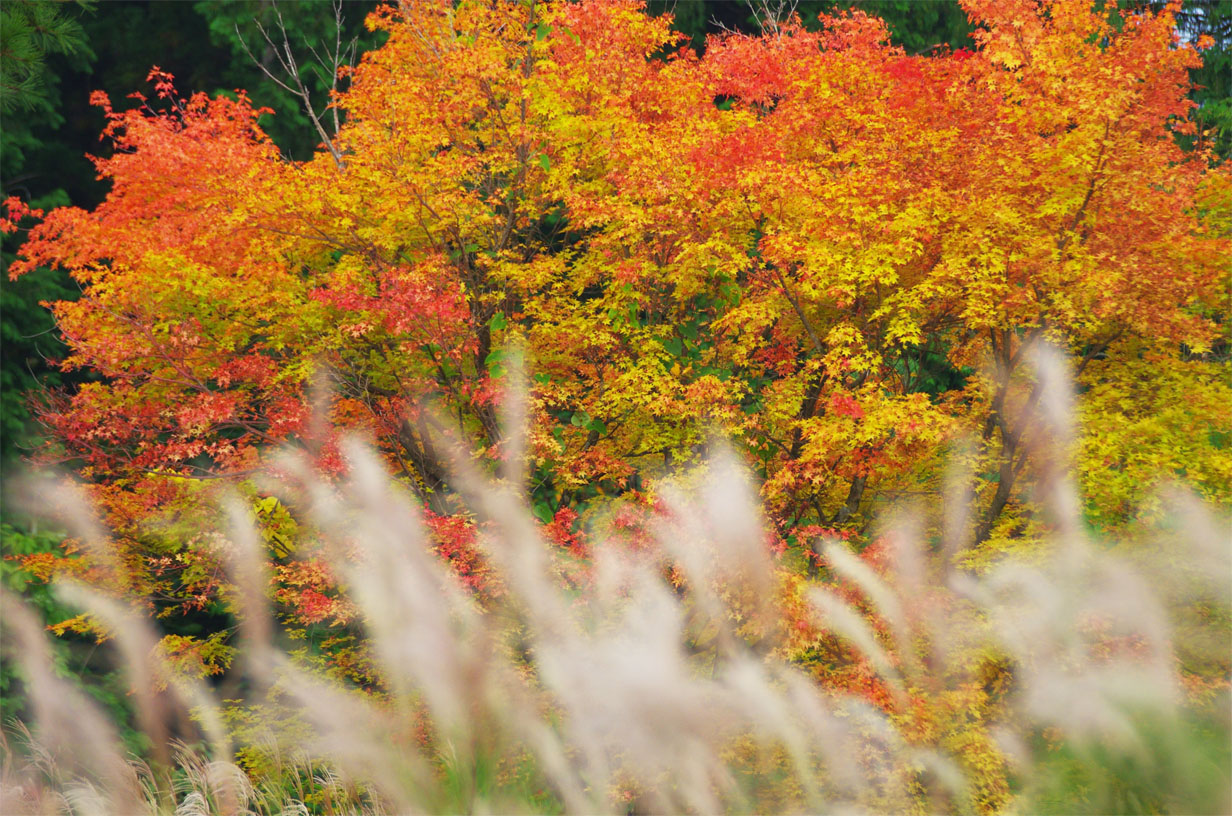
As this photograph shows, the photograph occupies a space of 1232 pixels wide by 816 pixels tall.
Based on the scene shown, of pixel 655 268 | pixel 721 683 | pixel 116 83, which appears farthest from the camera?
pixel 116 83

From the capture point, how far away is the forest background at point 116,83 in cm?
1166

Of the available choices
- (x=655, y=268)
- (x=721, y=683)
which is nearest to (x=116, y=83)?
(x=655, y=268)

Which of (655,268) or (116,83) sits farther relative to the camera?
(116,83)

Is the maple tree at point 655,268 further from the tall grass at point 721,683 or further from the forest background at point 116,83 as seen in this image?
the forest background at point 116,83

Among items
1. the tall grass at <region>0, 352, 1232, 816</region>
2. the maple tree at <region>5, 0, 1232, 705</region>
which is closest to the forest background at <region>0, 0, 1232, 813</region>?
the maple tree at <region>5, 0, 1232, 705</region>

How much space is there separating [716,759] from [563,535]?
262 centimetres

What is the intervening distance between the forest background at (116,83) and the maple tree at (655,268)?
1533 millimetres

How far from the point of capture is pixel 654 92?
959cm

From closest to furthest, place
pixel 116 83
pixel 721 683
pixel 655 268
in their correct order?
pixel 721 683 → pixel 655 268 → pixel 116 83

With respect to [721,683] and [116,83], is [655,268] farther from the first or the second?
[116,83]

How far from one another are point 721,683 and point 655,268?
4135mm

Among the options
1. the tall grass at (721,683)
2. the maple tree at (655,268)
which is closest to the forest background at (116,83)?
the maple tree at (655,268)

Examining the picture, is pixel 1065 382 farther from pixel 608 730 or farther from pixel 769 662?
pixel 608 730

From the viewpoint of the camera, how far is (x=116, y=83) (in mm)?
14383
